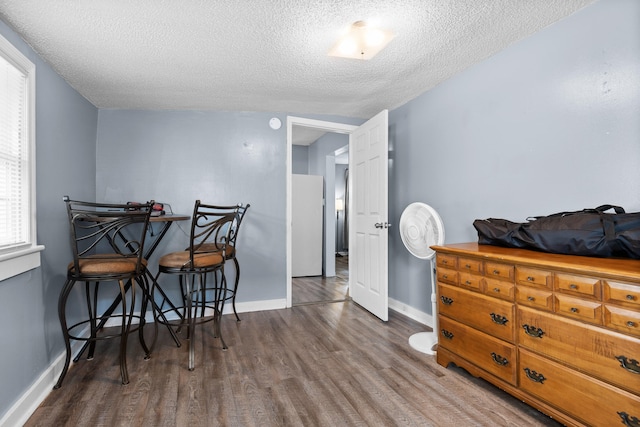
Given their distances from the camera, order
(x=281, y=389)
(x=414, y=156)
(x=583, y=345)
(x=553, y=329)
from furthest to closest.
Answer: (x=414, y=156), (x=281, y=389), (x=553, y=329), (x=583, y=345)

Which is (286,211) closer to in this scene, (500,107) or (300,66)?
(300,66)

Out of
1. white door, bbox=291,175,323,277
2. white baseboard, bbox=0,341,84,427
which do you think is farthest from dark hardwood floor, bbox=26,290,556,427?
white door, bbox=291,175,323,277

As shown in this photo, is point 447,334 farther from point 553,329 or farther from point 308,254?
point 308,254

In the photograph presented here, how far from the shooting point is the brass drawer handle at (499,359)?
171 centimetres

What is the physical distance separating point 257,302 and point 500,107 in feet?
9.55

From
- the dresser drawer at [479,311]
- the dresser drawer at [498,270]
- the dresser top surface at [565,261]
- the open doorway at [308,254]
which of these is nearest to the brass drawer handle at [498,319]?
the dresser drawer at [479,311]

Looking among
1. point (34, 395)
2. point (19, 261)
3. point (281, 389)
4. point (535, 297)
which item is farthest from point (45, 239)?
point (535, 297)

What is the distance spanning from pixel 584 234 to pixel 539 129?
0.80m

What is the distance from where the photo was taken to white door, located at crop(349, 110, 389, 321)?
304 cm

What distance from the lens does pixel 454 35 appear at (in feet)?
6.60

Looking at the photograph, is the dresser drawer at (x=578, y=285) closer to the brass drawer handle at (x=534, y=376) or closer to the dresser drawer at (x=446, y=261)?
the brass drawer handle at (x=534, y=376)

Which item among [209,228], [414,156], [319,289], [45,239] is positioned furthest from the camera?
[319,289]

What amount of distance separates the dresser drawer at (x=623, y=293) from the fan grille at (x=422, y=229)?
101 cm

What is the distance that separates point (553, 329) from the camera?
150 cm
